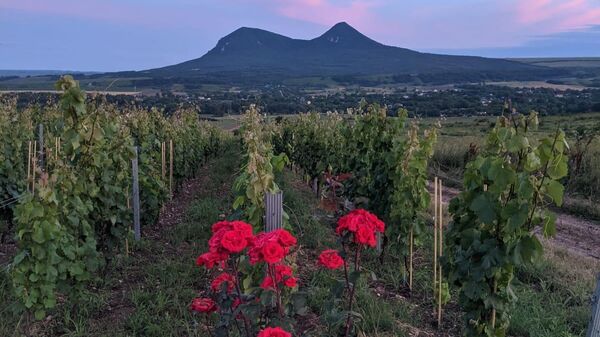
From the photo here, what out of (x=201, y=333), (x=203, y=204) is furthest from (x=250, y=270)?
(x=203, y=204)

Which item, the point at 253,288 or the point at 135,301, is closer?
the point at 253,288

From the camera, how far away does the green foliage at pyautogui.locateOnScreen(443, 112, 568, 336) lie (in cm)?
313

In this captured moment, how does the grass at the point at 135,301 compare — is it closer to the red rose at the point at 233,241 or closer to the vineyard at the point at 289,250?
the vineyard at the point at 289,250

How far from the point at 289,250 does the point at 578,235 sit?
8.91 meters

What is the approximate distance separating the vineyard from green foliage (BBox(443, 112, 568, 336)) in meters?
0.01

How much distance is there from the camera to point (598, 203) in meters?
12.5

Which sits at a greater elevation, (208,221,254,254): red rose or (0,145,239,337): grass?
(208,221,254,254): red rose

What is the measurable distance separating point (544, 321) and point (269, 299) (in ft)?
11.2

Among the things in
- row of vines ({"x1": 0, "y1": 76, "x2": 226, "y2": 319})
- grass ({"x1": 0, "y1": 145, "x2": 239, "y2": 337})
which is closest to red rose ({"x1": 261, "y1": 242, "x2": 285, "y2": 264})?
grass ({"x1": 0, "y1": 145, "x2": 239, "y2": 337})

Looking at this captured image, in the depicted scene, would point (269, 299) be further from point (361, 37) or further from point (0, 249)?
point (361, 37)

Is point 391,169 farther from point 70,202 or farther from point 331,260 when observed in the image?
point 331,260

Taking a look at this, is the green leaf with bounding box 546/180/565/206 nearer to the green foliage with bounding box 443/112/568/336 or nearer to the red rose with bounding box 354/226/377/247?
the green foliage with bounding box 443/112/568/336

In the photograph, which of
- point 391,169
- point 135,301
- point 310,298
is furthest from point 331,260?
point 391,169

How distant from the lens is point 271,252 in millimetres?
2271
